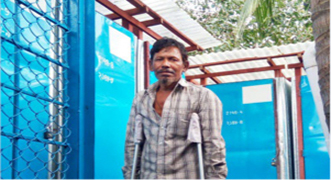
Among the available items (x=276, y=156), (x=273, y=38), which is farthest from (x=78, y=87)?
(x=273, y=38)

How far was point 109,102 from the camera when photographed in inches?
216

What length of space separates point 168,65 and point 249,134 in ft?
14.6

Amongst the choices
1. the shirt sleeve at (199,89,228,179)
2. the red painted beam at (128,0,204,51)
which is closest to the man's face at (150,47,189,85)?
the shirt sleeve at (199,89,228,179)

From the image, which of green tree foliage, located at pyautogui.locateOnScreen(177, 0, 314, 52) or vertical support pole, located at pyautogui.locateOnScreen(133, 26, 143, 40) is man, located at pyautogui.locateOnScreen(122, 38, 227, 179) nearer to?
vertical support pole, located at pyautogui.locateOnScreen(133, 26, 143, 40)

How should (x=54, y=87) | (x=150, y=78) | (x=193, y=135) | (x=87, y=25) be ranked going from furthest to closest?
(x=150, y=78), (x=87, y=25), (x=54, y=87), (x=193, y=135)

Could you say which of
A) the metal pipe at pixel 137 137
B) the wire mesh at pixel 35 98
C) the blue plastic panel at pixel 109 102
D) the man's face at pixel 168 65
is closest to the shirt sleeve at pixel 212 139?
the man's face at pixel 168 65

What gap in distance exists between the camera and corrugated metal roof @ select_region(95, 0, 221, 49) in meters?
6.39

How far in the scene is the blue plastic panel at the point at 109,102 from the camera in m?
5.23

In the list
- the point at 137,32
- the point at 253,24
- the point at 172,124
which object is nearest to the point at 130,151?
the point at 172,124

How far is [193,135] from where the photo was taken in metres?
3.64

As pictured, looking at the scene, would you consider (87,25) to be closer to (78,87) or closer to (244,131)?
(78,87)

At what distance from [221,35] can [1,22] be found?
468 inches

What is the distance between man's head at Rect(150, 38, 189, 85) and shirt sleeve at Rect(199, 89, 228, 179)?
28cm

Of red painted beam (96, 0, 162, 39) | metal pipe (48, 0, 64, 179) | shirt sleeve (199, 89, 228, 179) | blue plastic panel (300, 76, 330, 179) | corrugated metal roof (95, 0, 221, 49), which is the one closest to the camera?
shirt sleeve (199, 89, 228, 179)
